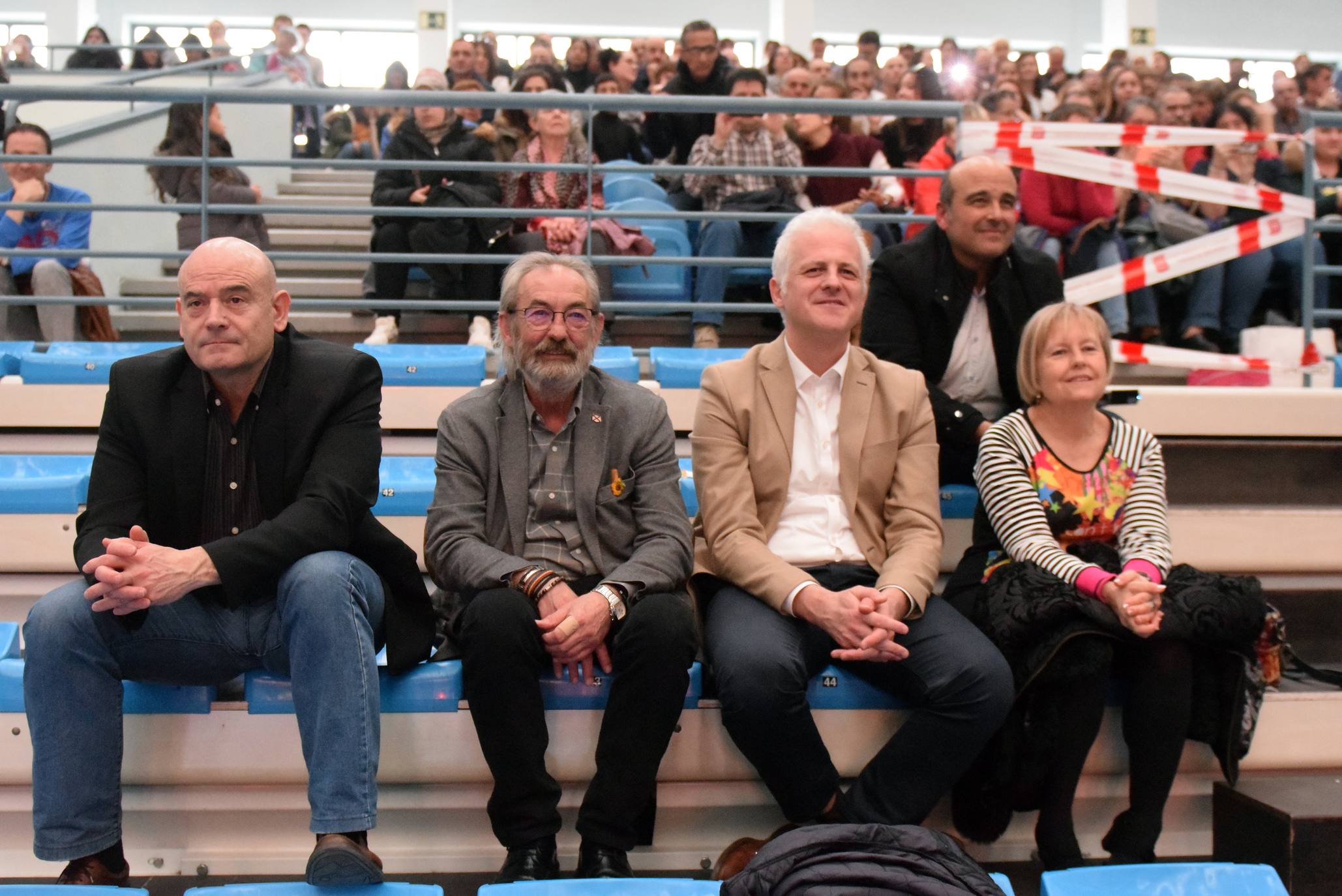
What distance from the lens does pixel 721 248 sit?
4258 mm

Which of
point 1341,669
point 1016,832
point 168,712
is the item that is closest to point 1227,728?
point 1016,832

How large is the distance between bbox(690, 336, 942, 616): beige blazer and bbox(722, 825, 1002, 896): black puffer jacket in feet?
2.14

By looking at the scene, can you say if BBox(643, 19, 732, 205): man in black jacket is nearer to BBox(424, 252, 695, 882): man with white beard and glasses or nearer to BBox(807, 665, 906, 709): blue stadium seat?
BBox(424, 252, 695, 882): man with white beard and glasses

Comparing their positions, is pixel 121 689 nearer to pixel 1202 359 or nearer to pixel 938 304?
pixel 938 304

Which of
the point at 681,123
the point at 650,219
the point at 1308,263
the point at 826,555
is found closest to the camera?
the point at 826,555

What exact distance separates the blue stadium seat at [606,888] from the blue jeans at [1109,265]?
10.1ft

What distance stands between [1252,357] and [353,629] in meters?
3.17

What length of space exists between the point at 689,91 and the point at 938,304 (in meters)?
3.38

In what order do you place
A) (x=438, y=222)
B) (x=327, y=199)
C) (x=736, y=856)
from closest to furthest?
(x=736, y=856) → (x=438, y=222) → (x=327, y=199)

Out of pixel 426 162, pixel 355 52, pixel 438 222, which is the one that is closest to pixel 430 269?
pixel 438 222

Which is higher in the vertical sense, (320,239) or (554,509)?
(320,239)

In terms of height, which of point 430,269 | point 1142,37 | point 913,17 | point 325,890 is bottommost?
point 325,890

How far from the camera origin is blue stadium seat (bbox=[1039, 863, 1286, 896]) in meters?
1.66

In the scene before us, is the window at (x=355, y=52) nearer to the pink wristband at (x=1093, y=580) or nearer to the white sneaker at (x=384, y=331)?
the white sneaker at (x=384, y=331)
